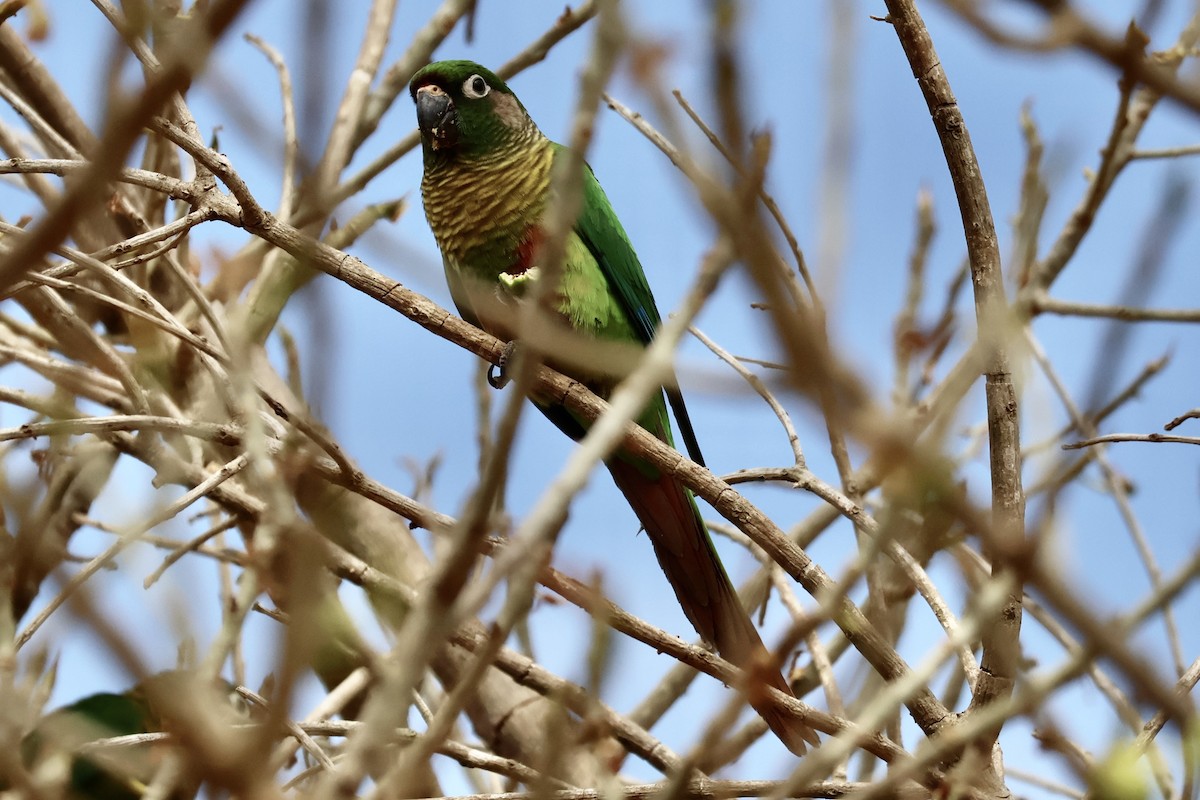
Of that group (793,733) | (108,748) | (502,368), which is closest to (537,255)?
→ (502,368)

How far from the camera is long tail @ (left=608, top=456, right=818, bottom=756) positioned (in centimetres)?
314

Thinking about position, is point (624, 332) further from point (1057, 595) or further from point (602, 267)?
point (1057, 595)

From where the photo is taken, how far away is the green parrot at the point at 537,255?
3361 mm

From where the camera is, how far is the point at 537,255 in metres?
3.38

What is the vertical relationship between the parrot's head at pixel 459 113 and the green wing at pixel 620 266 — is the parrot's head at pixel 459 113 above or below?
above

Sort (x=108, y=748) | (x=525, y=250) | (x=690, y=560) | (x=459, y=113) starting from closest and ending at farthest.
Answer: (x=108, y=748)
(x=690, y=560)
(x=525, y=250)
(x=459, y=113)

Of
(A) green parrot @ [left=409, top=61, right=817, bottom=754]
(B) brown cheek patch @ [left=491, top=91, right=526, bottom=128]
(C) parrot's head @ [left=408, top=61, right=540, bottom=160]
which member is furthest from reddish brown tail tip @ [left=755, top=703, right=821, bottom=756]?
(B) brown cheek patch @ [left=491, top=91, right=526, bottom=128]

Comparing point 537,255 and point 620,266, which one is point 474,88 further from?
point 537,255

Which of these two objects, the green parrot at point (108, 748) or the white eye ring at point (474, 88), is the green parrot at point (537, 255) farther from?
the green parrot at point (108, 748)

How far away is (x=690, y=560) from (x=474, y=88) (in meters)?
1.89

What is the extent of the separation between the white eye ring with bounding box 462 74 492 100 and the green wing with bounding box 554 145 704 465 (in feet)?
1.15

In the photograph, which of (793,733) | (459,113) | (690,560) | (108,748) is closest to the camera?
(108,748)

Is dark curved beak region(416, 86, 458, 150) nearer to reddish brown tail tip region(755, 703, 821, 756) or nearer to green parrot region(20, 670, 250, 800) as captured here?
green parrot region(20, 670, 250, 800)

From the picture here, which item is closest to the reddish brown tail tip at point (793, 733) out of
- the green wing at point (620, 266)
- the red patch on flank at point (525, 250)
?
the green wing at point (620, 266)
